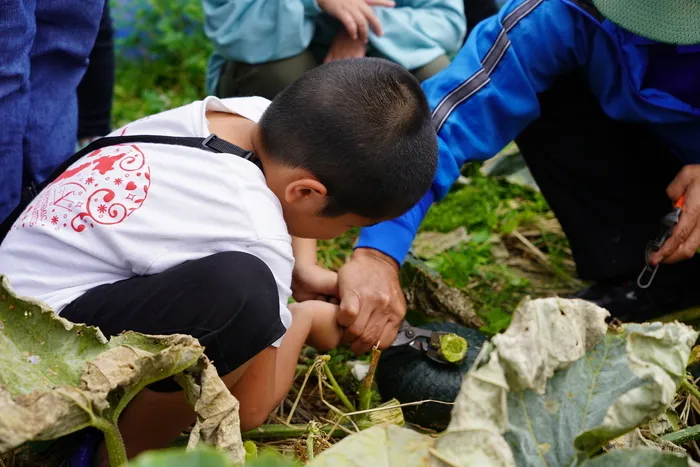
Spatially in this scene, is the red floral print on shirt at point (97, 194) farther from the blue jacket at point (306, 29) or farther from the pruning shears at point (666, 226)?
the pruning shears at point (666, 226)

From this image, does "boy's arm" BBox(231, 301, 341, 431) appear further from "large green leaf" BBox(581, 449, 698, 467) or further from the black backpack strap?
"large green leaf" BBox(581, 449, 698, 467)

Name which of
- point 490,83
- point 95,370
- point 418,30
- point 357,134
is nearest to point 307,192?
point 357,134

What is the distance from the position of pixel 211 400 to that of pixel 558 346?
1.84 feet

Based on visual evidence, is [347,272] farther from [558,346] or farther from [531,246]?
[531,246]

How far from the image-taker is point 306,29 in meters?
2.73

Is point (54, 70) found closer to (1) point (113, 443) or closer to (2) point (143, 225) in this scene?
(2) point (143, 225)

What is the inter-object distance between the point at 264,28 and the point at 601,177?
1.17 meters

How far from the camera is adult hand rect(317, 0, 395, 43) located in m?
2.63

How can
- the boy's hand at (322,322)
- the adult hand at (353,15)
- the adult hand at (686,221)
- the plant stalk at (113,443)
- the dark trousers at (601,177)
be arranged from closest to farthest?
1. the plant stalk at (113,443)
2. the boy's hand at (322,322)
3. the adult hand at (686,221)
4. the dark trousers at (601,177)
5. the adult hand at (353,15)

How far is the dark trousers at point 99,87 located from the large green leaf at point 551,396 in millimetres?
2085

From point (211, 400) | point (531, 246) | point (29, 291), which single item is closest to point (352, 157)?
point (211, 400)

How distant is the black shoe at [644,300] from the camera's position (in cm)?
239

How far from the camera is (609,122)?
2.33 metres

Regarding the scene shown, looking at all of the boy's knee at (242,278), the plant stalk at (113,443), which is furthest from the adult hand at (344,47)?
the plant stalk at (113,443)
